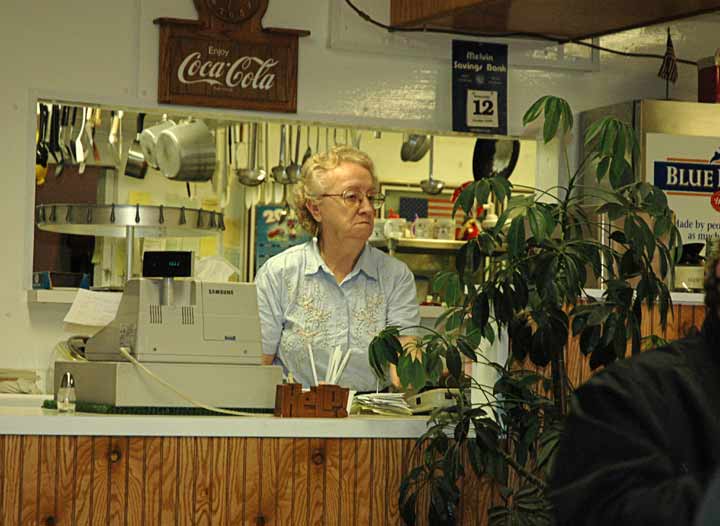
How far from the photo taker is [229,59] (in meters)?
4.99

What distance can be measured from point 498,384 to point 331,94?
219 cm

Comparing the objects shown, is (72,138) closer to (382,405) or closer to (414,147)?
(414,147)

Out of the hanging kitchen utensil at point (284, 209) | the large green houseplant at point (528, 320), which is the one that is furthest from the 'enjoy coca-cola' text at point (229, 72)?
the hanging kitchen utensil at point (284, 209)

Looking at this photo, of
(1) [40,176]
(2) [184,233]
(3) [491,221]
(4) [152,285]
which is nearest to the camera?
(4) [152,285]

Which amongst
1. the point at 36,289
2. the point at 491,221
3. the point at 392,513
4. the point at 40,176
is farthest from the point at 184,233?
the point at 491,221

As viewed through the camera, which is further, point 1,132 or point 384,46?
point 384,46

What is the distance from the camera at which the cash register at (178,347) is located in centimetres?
326

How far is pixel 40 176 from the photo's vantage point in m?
5.61

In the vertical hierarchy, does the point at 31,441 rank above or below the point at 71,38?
below

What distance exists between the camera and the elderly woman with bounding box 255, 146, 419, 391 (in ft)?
13.6

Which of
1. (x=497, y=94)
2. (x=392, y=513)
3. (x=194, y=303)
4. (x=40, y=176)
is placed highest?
(x=497, y=94)

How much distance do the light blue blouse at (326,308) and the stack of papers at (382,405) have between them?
1.74ft

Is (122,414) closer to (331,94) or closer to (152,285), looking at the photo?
(152,285)

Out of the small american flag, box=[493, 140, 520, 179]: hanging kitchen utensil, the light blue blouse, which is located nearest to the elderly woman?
the light blue blouse
